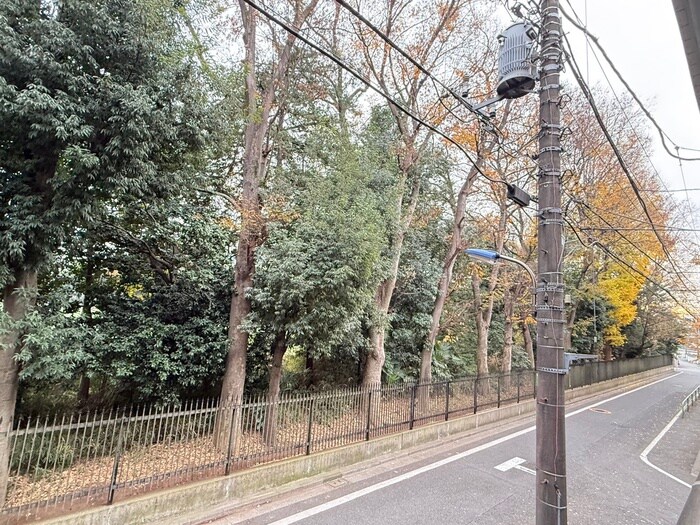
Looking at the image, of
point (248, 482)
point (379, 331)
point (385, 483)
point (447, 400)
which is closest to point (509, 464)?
point (447, 400)

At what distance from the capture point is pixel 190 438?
22.1 ft

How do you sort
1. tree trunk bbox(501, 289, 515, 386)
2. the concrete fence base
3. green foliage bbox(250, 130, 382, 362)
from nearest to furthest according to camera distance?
the concrete fence base
green foliage bbox(250, 130, 382, 362)
tree trunk bbox(501, 289, 515, 386)

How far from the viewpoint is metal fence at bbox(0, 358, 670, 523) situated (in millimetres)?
4309

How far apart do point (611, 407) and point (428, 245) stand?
9.55 m

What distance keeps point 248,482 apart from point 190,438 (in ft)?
7.11

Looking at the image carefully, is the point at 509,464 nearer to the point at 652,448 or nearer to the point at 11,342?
the point at 652,448

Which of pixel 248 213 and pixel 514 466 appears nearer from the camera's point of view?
pixel 514 466

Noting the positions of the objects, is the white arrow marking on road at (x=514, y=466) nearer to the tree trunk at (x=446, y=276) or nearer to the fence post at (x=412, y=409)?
the fence post at (x=412, y=409)

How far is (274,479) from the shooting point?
5.49m

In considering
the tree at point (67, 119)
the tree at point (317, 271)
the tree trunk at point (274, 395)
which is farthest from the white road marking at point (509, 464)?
the tree at point (67, 119)

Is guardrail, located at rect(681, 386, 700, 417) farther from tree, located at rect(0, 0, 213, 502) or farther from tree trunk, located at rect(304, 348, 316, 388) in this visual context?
tree, located at rect(0, 0, 213, 502)

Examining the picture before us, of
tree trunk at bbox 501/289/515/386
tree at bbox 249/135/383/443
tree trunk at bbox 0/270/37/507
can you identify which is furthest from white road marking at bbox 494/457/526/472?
tree trunk at bbox 0/270/37/507

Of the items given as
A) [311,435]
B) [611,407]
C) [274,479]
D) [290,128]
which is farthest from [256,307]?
[611,407]

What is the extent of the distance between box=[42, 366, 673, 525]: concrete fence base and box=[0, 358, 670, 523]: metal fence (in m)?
0.21
